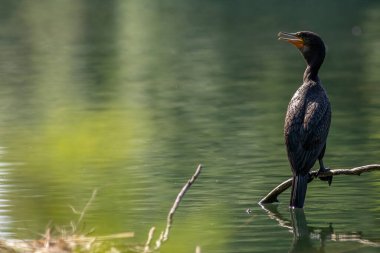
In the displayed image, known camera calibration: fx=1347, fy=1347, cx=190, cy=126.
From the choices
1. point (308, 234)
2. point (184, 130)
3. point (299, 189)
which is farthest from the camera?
point (184, 130)

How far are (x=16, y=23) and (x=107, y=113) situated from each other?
2143cm

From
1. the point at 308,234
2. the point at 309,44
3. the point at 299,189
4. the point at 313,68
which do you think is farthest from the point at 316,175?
the point at 309,44

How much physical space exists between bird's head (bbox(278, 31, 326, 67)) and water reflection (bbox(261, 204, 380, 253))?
138cm

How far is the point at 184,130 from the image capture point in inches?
661

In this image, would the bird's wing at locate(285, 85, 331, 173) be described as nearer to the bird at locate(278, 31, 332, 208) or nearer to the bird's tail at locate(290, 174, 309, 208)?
the bird at locate(278, 31, 332, 208)

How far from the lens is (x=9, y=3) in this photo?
48.5m

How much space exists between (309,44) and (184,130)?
17.3 ft

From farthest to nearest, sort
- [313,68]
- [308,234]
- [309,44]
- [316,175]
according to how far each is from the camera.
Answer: [309,44] < [313,68] < [316,175] < [308,234]

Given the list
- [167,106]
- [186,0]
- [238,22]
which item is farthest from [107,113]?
[186,0]

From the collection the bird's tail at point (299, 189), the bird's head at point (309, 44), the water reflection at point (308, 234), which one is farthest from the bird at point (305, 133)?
the bird's head at point (309, 44)

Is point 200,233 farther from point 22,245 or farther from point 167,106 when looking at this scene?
point 167,106

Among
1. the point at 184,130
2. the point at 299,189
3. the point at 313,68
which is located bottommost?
the point at 184,130

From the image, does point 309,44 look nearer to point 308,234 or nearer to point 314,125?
point 314,125

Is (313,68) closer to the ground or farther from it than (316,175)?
farther from it
